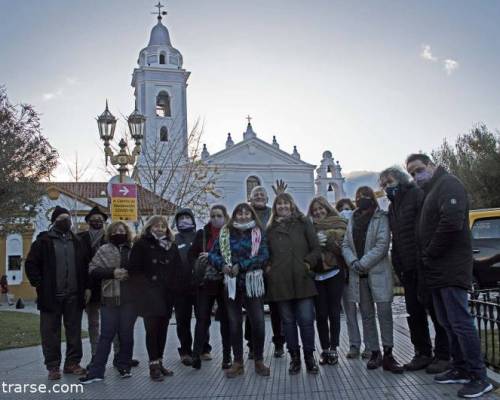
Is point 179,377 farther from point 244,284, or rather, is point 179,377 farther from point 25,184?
point 25,184

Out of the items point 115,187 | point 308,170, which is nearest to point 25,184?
point 115,187

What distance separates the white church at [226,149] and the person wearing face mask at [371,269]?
4004 centimetres

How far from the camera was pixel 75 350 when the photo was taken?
20.9 feet

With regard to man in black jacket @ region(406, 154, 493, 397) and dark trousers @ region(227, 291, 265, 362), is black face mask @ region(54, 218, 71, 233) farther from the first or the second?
man in black jacket @ region(406, 154, 493, 397)

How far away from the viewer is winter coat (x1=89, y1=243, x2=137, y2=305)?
609 cm

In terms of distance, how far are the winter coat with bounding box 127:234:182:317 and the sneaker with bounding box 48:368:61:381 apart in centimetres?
115

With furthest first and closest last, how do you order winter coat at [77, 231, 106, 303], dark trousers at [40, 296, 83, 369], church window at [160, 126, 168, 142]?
church window at [160, 126, 168, 142], winter coat at [77, 231, 106, 303], dark trousers at [40, 296, 83, 369]

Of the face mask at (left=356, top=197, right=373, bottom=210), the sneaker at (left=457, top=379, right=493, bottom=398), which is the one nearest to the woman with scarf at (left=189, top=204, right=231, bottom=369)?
the face mask at (left=356, top=197, right=373, bottom=210)

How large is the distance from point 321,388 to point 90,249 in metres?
3.28

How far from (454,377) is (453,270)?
104cm

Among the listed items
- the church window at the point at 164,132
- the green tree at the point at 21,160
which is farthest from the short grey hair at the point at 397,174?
the church window at the point at 164,132

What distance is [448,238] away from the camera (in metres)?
4.91

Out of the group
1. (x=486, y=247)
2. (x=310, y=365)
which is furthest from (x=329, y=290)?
(x=486, y=247)

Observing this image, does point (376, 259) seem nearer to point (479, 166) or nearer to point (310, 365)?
point (310, 365)
